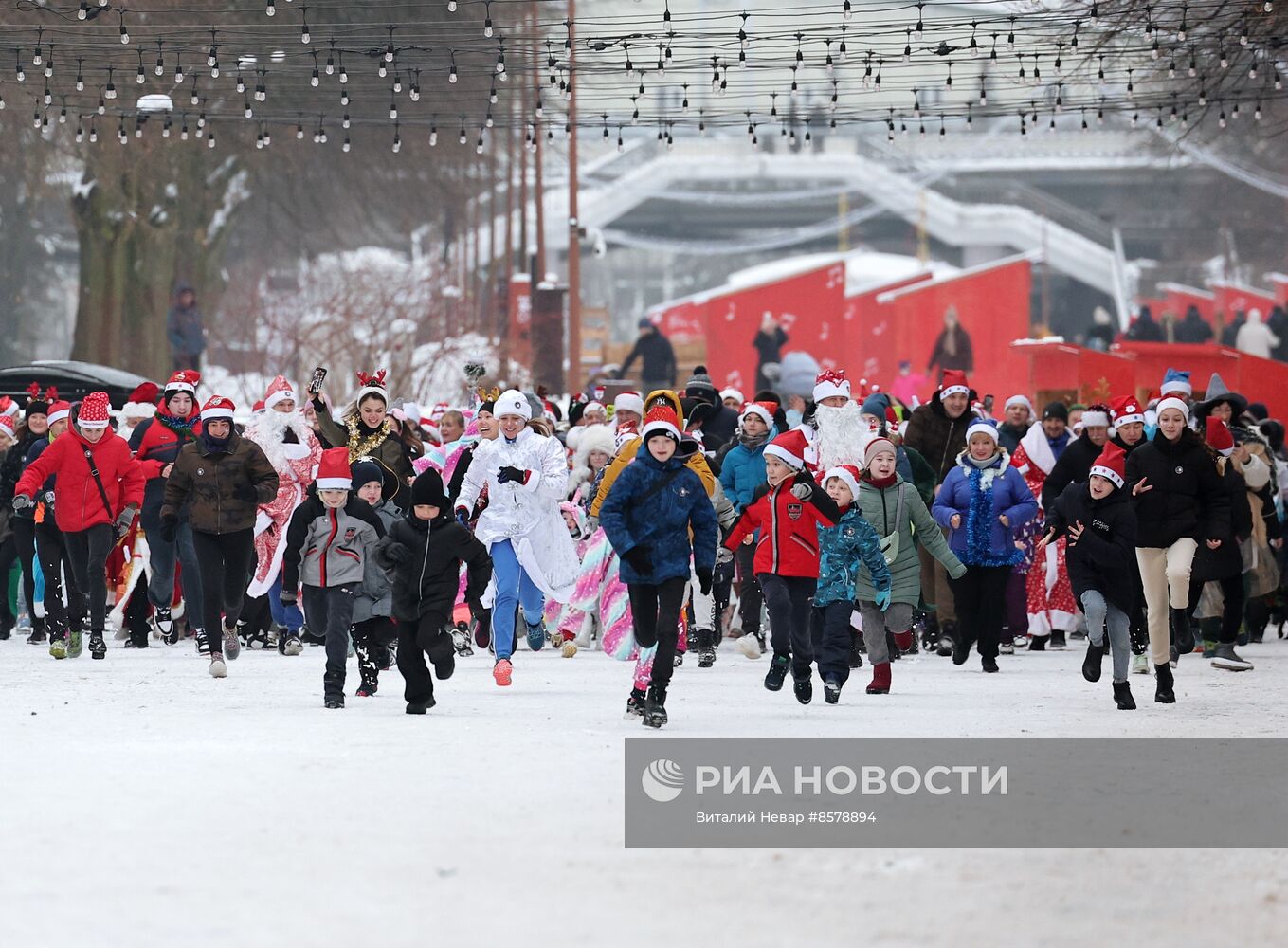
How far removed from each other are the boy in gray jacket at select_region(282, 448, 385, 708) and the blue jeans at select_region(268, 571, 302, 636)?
3.81 meters

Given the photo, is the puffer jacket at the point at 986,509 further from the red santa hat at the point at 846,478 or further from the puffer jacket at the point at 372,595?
the puffer jacket at the point at 372,595

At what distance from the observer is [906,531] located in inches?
577

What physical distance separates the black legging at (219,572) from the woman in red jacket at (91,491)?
4.88 ft

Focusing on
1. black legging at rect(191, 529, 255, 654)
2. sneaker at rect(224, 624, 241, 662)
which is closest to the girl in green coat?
black legging at rect(191, 529, 255, 654)

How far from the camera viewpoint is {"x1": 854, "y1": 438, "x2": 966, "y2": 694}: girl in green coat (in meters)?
14.2

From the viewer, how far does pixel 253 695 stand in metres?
13.4

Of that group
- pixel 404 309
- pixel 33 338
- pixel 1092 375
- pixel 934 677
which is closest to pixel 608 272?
pixel 33 338

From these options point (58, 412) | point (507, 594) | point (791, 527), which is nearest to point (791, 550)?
point (791, 527)

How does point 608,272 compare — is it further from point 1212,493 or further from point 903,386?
point 1212,493

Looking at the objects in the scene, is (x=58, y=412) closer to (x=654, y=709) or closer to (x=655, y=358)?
(x=654, y=709)

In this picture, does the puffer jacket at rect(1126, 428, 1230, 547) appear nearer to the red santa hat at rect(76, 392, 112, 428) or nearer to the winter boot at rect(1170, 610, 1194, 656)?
the winter boot at rect(1170, 610, 1194, 656)

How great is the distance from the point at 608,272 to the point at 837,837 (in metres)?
113

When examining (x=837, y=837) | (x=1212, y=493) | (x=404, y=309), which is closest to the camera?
(x=837, y=837)

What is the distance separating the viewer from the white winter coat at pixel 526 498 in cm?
1483
